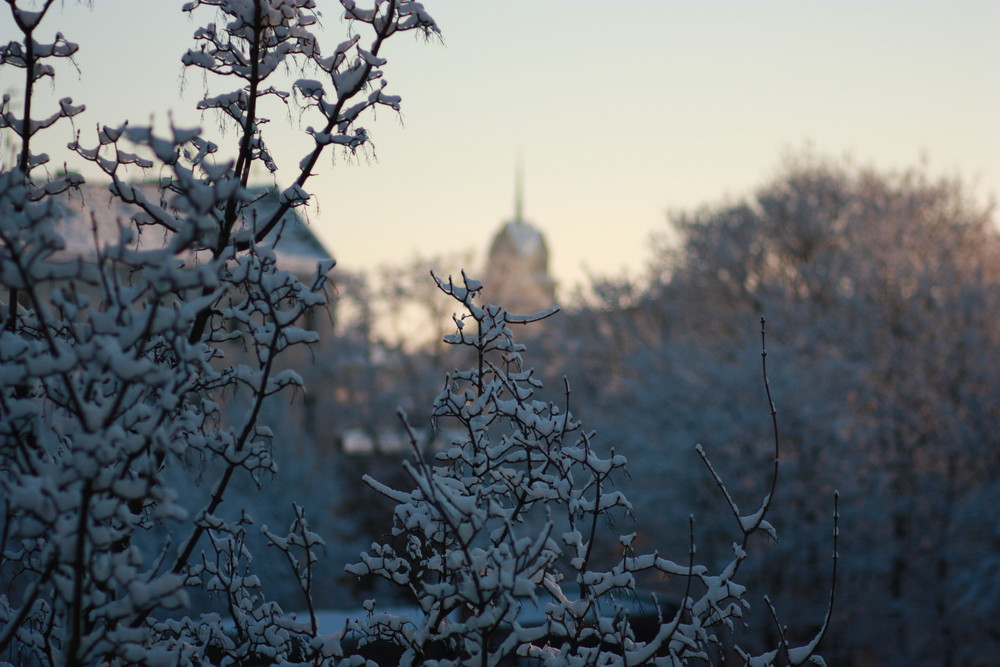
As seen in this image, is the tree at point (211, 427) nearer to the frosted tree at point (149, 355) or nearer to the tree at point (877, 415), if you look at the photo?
the frosted tree at point (149, 355)

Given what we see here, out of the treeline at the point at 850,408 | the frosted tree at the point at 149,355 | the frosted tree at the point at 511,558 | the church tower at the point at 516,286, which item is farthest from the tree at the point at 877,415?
the frosted tree at the point at 149,355

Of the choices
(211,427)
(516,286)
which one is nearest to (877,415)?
(211,427)

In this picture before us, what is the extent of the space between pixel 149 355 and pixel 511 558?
60.7 inches

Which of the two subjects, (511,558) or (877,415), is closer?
(511,558)

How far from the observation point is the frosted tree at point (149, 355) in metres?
2.35

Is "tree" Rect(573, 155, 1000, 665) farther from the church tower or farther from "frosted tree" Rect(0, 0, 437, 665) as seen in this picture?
"frosted tree" Rect(0, 0, 437, 665)

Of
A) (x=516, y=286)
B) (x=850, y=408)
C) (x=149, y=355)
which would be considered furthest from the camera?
(x=516, y=286)

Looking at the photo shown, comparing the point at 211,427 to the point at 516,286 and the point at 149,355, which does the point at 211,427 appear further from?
the point at 516,286

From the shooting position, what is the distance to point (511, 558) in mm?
2955

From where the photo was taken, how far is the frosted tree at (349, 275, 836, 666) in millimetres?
2865

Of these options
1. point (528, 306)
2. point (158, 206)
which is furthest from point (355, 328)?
point (158, 206)

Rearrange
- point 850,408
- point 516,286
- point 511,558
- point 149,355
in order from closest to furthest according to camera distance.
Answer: point 511,558 → point 149,355 → point 850,408 → point 516,286

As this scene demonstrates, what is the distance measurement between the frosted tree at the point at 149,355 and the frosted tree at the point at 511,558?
0.39 metres

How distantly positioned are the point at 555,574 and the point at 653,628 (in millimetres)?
8576
